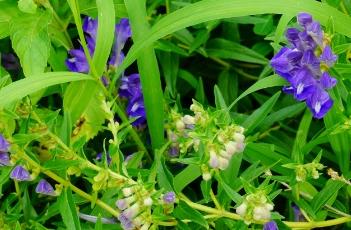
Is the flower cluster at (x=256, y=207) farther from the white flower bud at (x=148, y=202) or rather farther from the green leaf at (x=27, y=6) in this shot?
the green leaf at (x=27, y=6)

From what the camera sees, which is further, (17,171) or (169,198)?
(17,171)

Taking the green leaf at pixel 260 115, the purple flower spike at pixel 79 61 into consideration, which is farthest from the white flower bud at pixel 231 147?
the purple flower spike at pixel 79 61

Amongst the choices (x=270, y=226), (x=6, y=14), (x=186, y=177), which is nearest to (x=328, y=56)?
(x=270, y=226)

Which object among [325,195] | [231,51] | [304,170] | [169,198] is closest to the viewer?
[169,198]

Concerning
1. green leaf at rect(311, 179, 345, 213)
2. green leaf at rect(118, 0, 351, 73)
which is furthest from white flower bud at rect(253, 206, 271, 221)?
green leaf at rect(118, 0, 351, 73)

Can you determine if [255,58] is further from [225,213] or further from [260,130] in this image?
[225,213]

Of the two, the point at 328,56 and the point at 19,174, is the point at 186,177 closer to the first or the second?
the point at 19,174

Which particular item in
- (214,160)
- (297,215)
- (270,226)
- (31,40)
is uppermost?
(31,40)
